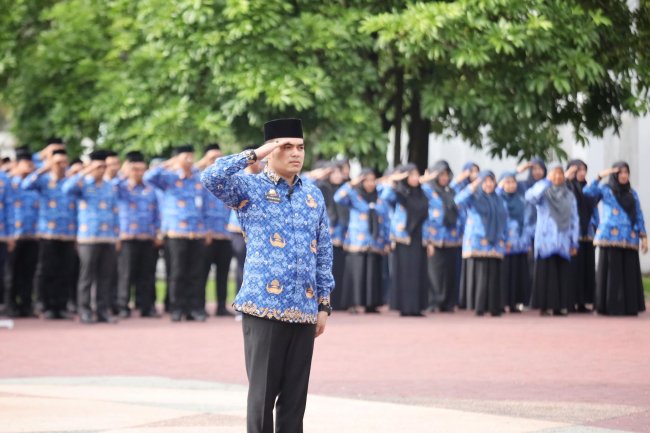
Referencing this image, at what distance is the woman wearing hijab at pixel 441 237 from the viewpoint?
21047mm

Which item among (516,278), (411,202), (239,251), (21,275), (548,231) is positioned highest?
(411,202)

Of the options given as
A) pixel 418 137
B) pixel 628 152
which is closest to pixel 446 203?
pixel 418 137

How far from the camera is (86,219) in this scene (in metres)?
18.3

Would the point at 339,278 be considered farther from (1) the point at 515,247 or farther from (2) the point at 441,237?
(1) the point at 515,247

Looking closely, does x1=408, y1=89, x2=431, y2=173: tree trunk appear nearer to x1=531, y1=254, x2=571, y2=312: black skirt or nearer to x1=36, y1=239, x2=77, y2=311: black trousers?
x1=531, y1=254, x2=571, y2=312: black skirt

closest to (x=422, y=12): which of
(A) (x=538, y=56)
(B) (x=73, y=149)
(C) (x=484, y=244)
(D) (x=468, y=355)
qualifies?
(A) (x=538, y=56)

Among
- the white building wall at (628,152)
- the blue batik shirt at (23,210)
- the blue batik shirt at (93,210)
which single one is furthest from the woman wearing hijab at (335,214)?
the white building wall at (628,152)

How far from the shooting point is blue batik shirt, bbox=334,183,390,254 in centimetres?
2081

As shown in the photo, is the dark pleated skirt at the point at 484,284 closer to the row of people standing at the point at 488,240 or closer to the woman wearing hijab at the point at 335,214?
the row of people standing at the point at 488,240

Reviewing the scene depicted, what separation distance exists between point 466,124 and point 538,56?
124 inches

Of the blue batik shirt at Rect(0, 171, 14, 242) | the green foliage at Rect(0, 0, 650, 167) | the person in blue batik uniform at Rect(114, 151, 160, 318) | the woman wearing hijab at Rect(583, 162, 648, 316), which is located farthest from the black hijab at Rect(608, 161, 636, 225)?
the blue batik shirt at Rect(0, 171, 14, 242)

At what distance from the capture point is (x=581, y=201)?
20.6 m

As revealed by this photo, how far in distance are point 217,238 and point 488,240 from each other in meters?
3.82

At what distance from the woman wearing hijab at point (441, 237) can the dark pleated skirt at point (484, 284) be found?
733mm
